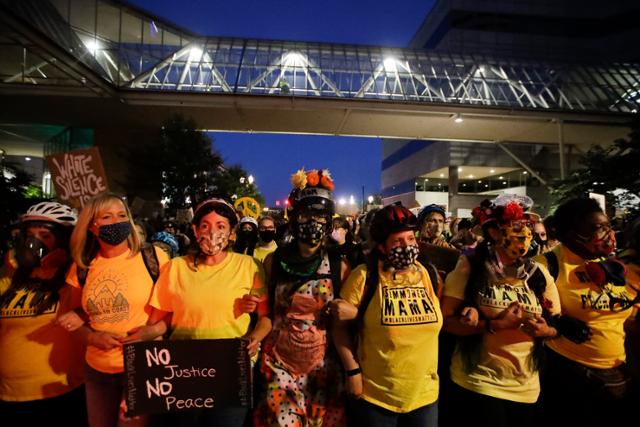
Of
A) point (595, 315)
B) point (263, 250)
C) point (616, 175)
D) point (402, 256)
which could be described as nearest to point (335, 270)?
point (402, 256)

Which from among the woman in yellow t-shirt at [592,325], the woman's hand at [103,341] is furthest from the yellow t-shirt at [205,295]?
the woman in yellow t-shirt at [592,325]

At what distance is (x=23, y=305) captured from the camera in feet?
8.13

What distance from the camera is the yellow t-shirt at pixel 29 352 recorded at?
96.2 inches

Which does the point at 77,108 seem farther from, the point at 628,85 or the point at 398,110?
the point at 628,85

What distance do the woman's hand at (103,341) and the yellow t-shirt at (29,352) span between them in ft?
1.14

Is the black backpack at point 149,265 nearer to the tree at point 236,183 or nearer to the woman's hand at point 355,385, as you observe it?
the woman's hand at point 355,385

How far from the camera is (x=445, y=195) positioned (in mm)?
37625

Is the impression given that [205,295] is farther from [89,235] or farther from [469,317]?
[469,317]

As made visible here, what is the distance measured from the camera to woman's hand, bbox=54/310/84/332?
232 centimetres

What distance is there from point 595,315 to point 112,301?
3.60 m

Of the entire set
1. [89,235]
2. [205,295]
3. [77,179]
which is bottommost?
[205,295]

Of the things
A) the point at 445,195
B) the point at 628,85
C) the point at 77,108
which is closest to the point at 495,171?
the point at 445,195

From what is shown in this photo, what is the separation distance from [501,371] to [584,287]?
38.0 inches

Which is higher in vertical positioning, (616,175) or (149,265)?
(616,175)
